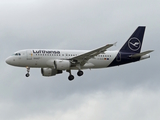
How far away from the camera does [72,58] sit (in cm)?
7650

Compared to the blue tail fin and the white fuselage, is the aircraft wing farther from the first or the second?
the blue tail fin

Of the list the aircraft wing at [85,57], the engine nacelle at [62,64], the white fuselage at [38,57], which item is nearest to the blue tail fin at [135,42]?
the white fuselage at [38,57]

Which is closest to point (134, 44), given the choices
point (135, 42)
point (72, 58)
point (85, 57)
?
point (135, 42)

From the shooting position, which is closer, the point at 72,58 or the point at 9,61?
the point at 9,61

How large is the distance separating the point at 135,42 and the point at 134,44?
0.56m

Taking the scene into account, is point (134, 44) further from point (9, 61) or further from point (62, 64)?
point (9, 61)

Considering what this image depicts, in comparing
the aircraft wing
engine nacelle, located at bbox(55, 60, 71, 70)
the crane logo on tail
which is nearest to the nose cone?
engine nacelle, located at bbox(55, 60, 71, 70)

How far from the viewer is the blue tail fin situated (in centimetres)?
8331

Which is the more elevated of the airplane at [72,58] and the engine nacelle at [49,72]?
the airplane at [72,58]

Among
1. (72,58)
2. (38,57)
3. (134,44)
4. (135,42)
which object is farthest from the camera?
(135,42)

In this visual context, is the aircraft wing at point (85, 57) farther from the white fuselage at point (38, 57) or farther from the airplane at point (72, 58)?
the white fuselage at point (38, 57)

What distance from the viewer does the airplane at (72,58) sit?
75500 millimetres

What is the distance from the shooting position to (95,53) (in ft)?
248

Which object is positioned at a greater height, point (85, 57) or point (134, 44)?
point (134, 44)
